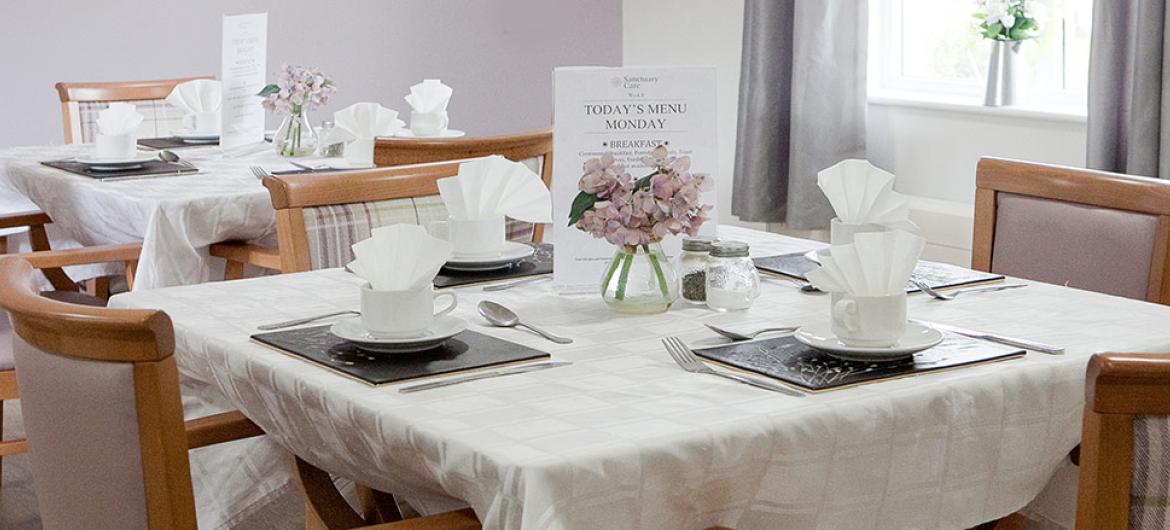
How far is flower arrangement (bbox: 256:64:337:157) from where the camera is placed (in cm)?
384

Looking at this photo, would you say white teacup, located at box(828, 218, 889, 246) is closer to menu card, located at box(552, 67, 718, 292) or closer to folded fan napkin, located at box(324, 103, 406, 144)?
menu card, located at box(552, 67, 718, 292)

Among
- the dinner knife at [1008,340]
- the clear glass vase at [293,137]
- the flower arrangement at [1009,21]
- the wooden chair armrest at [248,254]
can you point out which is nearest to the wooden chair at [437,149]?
the wooden chair armrest at [248,254]

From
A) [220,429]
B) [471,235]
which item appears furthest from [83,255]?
[220,429]

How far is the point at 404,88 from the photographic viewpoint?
20.1 feet

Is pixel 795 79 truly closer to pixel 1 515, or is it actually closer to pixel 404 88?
pixel 404 88

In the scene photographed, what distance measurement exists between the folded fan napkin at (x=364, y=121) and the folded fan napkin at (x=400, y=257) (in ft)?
6.72

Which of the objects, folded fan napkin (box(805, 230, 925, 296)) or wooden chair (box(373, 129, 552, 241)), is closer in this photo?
folded fan napkin (box(805, 230, 925, 296))

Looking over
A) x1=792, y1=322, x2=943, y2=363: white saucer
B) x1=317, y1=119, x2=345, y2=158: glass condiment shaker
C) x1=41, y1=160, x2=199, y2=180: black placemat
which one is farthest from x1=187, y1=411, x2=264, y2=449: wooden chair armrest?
x1=317, y1=119, x2=345, y2=158: glass condiment shaker

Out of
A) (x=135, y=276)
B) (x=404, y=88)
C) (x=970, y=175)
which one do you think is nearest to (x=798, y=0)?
(x=970, y=175)

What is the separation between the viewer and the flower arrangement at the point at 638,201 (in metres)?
1.89

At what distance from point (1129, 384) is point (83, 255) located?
230 cm

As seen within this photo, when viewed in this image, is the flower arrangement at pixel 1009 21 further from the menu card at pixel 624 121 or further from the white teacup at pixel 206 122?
the menu card at pixel 624 121

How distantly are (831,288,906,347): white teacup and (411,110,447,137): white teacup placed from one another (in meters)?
2.57

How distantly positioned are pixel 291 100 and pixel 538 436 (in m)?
2.61
